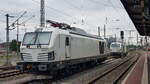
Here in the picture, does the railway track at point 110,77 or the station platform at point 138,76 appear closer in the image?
the station platform at point 138,76

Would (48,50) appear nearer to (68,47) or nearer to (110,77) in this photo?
(68,47)

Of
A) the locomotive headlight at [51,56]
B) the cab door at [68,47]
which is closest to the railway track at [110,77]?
the cab door at [68,47]

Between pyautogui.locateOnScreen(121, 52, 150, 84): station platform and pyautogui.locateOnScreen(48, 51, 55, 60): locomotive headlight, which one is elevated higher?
pyautogui.locateOnScreen(48, 51, 55, 60): locomotive headlight

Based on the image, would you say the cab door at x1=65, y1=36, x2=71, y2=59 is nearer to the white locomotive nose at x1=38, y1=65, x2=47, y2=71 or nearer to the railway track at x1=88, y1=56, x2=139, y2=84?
the railway track at x1=88, y1=56, x2=139, y2=84

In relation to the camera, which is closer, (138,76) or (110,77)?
(138,76)

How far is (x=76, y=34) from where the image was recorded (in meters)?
19.5

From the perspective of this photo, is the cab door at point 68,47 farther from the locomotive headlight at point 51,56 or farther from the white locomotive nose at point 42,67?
the white locomotive nose at point 42,67

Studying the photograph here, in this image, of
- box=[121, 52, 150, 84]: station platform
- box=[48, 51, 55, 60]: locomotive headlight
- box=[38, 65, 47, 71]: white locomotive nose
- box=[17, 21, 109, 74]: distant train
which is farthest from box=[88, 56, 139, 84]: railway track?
box=[38, 65, 47, 71]: white locomotive nose

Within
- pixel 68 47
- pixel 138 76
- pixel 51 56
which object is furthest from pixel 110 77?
pixel 51 56

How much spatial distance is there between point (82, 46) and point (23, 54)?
21.0 feet

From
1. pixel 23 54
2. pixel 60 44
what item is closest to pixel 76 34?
pixel 60 44

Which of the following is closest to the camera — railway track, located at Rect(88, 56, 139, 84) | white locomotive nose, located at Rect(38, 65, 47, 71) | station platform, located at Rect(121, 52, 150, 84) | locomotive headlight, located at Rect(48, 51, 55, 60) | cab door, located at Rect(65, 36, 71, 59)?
white locomotive nose, located at Rect(38, 65, 47, 71)

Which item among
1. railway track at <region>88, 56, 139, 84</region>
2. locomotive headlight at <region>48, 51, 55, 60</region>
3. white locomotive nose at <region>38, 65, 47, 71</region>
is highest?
locomotive headlight at <region>48, 51, 55, 60</region>

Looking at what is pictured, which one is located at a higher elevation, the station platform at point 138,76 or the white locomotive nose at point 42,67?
the white locomotive nose at point 42,67
